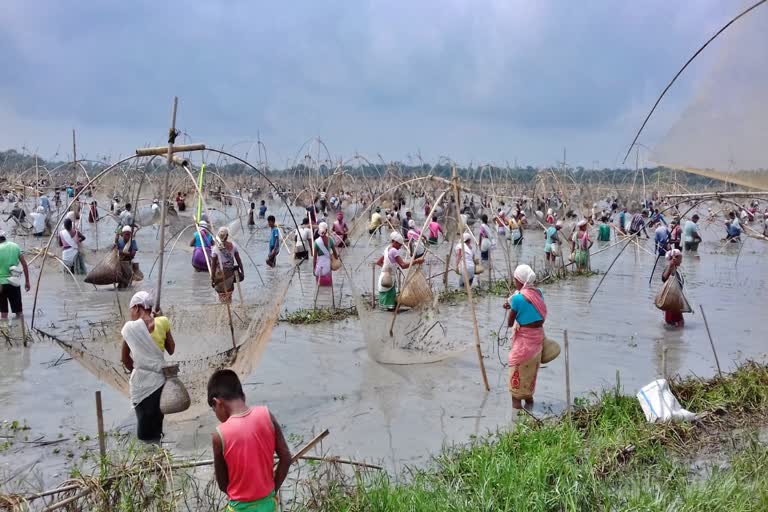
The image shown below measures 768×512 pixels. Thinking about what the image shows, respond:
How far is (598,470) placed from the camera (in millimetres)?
3994

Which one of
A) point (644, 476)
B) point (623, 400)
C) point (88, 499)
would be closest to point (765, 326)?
point (623, 400)

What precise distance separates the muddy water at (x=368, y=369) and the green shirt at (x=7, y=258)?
821 millimetres

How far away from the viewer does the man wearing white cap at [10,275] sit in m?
8.05

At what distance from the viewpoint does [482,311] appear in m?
9.68

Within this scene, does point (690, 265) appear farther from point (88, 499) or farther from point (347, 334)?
point (88, 499)

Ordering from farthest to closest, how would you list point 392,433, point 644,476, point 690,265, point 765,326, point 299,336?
point 690,265 → point 765,326 → point 299,336 → point 392,433 → point 644,476

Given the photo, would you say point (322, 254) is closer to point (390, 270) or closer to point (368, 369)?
point (390, 270)

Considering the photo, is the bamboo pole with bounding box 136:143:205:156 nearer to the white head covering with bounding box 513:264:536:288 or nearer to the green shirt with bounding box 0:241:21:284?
the white head covering with bounding box 513:264:536:288

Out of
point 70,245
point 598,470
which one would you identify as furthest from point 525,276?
point 70,245

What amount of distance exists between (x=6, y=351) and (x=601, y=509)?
6.11 meters

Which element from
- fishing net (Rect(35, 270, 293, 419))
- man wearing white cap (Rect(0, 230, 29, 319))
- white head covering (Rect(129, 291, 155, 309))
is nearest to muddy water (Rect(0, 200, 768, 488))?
fishing net (Rect(35, 270, 293, 419))

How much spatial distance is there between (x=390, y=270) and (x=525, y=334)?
137 inches

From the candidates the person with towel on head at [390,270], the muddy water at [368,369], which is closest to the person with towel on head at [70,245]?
the muddy water at [368,369]

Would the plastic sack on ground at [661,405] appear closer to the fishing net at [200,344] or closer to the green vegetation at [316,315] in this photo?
the fishing net at [200,344]
